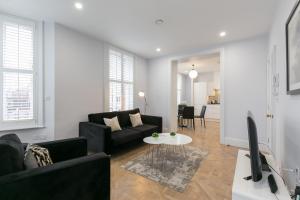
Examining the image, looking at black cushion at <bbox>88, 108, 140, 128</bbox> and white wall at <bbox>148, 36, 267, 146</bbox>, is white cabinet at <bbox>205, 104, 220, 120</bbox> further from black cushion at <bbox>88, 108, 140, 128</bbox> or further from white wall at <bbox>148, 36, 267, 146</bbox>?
black cushion at <bbox>88, 108, 140, 128</bbox>

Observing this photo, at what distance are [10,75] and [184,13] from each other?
10.9ft

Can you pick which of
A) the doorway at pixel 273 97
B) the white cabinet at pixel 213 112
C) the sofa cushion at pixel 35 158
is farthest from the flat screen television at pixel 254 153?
the white cabinet at pixel 213 112

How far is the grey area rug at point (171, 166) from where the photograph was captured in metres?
2.19

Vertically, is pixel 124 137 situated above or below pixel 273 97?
below

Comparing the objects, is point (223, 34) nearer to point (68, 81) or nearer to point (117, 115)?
point (117, 115)

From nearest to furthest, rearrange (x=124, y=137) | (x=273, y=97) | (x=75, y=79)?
(x=273, y=97) → (x=124, y=137) → (x=75, y=79)

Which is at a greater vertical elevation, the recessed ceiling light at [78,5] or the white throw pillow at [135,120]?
the recessed ceiling light at [78,5]

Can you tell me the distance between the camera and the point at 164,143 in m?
2.64

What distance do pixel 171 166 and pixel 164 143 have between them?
42cm

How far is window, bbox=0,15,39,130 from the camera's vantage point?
8.68ft

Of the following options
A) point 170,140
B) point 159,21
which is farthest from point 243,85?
point 159,21

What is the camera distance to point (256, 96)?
3.56 meters

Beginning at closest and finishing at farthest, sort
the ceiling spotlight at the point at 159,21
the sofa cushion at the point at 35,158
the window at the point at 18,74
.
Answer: the sofa cushion at the point at 35,158, the window at the point at 18,74, the ceiling spotlight at the point at 159,21

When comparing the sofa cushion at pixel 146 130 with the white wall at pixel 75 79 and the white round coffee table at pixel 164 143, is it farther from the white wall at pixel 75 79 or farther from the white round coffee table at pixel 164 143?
the white wall at pixel 75 79
